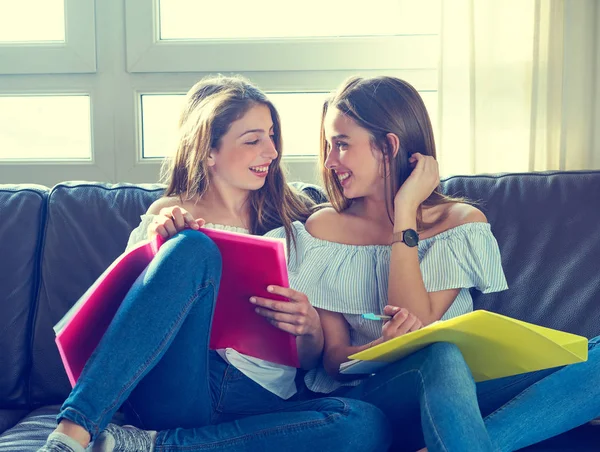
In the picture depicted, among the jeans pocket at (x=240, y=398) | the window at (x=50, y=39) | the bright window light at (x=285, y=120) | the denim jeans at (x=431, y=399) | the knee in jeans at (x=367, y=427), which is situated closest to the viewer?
the denim jeans at (x=431, y=399)

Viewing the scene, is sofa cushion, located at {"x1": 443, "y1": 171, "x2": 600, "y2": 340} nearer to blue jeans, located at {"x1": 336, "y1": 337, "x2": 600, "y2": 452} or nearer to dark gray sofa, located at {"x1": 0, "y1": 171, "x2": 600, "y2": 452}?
dark gray sofa, located at {"x1": 0, "y1": 171, "x2": 600, "y2": 452}

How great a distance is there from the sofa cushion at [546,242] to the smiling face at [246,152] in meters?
0.45

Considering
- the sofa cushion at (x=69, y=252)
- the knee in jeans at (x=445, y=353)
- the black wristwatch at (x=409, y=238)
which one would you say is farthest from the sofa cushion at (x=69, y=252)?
the knee in jeans at (x=445, y=353)

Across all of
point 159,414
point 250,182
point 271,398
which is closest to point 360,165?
→ point 250,182

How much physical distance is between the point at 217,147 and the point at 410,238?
0.47m

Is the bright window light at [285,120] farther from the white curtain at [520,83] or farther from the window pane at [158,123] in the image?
the white curtain at [520,83]

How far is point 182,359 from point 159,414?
4.3 inches

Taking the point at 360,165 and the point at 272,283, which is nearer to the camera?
the point at 272,283

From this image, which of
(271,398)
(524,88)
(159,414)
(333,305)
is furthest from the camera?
(524,88)

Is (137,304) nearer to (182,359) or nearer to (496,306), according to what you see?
(182,359)


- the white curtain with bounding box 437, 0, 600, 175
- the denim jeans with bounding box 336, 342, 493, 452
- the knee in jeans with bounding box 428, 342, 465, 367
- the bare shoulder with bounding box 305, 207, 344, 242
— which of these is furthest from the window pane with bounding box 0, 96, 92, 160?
the knee in jeans with bounding box 428, 342, 465, 367

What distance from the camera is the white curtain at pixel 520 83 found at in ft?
6.55

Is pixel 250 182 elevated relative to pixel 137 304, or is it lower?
elevated

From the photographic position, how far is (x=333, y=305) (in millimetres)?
1550
